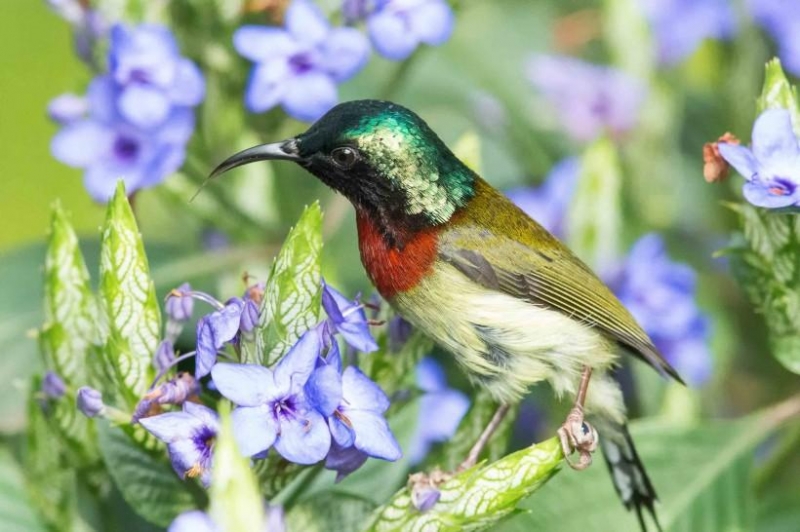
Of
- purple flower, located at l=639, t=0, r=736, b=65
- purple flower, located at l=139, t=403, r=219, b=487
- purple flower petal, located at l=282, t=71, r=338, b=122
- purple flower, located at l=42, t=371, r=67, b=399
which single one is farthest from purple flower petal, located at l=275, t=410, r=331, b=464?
purple flower, located at l=639, t=0, r=736, b=65

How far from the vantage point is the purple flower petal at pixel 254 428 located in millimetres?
1809

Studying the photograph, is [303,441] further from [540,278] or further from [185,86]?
[185,86]

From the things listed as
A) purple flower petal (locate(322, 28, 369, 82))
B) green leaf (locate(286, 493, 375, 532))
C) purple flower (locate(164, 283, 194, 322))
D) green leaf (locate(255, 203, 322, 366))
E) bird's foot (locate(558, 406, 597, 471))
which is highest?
purple flower petal (locate(322, 28, 369, 82))

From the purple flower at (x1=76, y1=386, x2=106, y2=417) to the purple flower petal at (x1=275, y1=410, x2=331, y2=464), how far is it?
1.17 ft

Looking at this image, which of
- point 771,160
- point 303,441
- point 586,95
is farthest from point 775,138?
point 586,95

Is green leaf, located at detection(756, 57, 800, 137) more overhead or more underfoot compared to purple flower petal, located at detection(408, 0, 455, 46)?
more underfoot

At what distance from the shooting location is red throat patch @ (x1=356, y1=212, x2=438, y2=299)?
2.43 meters

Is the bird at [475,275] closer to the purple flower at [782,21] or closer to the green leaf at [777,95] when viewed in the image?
the green leaf at [777,95]

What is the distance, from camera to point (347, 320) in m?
2.09

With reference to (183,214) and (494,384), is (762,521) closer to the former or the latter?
(494,384)

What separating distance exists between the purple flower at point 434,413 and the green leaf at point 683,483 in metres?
0.30

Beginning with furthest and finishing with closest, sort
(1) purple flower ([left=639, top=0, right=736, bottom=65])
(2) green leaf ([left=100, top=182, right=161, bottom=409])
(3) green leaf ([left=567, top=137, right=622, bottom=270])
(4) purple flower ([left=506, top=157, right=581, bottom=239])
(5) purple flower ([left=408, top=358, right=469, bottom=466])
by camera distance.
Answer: (1) purple flower ([left=639, top=0, right=736, bottom=65]), (4) purple flower ([left=506, top=157, right=581, bottom=239]), (3) green leaf ([left=567, top=137, right=622, bottom=270]), (5) purple flower ([left=408, top=358, right=469, bottom=466]), (2) green leaf ([left=100, top=182, right=161, bottom=409])

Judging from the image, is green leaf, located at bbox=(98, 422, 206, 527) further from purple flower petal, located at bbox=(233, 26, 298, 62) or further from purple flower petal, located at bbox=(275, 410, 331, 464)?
purple flower petal, located at bbox=(233, 26, 298, 62)

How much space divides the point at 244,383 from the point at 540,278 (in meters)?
0.88
